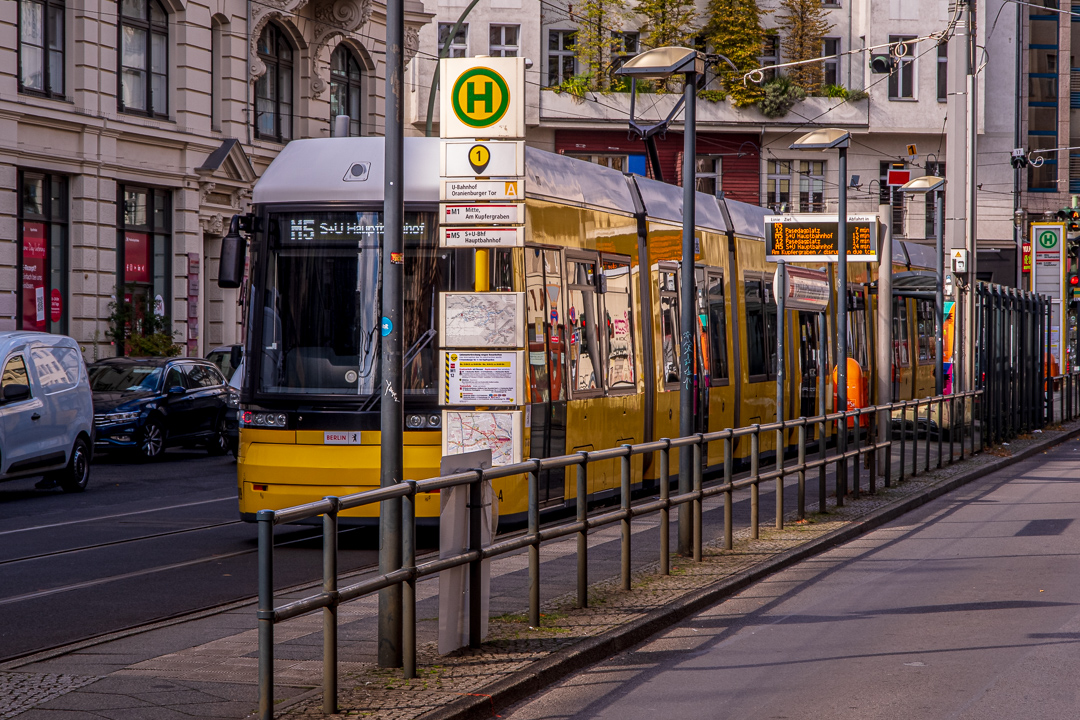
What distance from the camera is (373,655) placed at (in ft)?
23.2

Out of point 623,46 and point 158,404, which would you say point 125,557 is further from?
point 623,46

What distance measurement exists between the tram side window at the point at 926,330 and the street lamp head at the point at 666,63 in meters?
19.5

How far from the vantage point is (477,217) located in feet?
28.8

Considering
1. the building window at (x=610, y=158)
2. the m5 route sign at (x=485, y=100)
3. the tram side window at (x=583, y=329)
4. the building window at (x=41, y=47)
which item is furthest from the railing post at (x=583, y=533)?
the building window at (x=610, y=158)

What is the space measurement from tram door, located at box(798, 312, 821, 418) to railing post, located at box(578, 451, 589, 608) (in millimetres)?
12413

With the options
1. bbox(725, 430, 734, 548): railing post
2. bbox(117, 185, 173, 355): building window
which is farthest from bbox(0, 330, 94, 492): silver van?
bbox(117, 185, 173, 355): building window

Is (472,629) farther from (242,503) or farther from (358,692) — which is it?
(242,503)

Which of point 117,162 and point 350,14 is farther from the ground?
point 350,14

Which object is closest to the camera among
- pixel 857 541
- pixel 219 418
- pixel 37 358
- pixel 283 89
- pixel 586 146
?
pixel 857 541

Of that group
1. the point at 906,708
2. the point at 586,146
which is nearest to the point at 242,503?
the point at 906,708

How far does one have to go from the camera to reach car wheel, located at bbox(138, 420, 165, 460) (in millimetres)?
21578

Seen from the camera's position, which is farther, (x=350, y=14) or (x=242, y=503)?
(x=350, y=14)

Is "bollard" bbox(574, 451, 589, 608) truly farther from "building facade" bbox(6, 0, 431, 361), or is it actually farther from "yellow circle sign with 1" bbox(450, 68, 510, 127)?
"building facade" bbox(6, 0, 431, 361)

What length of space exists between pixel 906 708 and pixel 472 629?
206 centimetres
